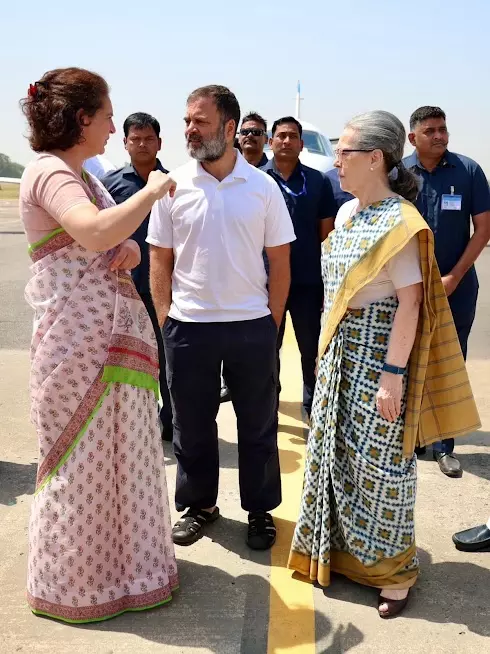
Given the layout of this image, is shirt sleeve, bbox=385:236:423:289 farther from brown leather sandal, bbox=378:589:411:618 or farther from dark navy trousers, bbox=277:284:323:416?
dark navy trousers, bbox=277:284:323:416

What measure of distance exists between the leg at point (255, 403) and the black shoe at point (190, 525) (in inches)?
8.9

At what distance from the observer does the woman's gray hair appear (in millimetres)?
3008

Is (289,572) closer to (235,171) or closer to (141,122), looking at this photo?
(235,171)

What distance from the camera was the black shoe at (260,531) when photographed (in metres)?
3.65

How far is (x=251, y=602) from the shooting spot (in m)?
3.18

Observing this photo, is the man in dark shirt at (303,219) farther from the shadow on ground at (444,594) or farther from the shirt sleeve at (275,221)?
the shadow on ground at (444,594)

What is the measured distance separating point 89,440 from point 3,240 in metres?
18.8

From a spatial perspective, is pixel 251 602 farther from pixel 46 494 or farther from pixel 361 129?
pixel 361 129

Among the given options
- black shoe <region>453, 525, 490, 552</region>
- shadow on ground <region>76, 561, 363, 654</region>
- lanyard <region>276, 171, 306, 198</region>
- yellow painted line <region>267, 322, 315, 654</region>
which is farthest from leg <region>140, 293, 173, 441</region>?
black shoe <region>453, 525, 490, 552</region>

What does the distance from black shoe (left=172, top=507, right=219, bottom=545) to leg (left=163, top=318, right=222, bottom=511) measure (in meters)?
0.05

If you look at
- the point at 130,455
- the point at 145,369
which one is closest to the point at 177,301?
the point at 145,369

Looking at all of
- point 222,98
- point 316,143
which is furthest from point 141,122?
point 316,143

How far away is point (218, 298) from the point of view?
3.47 metres

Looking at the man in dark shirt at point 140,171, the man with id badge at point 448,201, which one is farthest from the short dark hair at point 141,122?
the man with id badge at point 448,201
